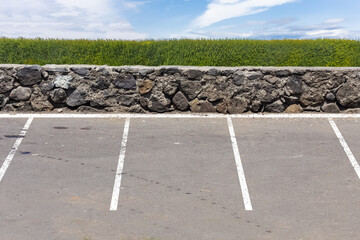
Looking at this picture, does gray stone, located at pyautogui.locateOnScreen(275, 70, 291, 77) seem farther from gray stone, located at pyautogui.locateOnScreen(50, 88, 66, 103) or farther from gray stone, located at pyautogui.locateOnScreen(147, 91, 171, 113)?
gray stone, located at pyautogui.locateOnScreen(50, 88, 66, 103)

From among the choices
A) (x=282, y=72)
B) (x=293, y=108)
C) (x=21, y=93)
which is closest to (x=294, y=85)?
(x=282, y=72)

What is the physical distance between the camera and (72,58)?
44.8ft

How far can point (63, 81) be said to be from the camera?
1256 centimetres

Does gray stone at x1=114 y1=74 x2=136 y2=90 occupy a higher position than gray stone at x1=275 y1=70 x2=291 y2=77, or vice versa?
gray stone at x1=114 y1=74 x2=136 y2=90

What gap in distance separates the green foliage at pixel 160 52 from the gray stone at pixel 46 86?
118 centimetres

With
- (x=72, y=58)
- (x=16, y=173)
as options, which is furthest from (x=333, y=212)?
(x=72, y=58)

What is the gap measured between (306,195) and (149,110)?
5.02 meters

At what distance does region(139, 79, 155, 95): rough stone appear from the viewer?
12.5 metres

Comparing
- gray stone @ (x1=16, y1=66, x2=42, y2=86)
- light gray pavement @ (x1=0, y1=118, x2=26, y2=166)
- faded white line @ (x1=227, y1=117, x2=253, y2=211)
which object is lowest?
faded white line @ (x1=227, y1=117, x2=253, y2=211)

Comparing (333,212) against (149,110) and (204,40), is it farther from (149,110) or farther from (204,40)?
(204,40)

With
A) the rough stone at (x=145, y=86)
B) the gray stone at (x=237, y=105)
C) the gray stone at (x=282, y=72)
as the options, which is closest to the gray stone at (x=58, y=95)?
the rough stone at (x=145, y=86)

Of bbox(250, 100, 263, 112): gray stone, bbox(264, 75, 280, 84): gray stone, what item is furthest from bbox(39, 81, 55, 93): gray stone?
bbox(264, 75, 280, 84): gray stone

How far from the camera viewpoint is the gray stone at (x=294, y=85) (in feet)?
41.7

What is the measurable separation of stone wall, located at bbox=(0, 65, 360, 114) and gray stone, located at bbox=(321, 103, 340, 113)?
2 centimetres
